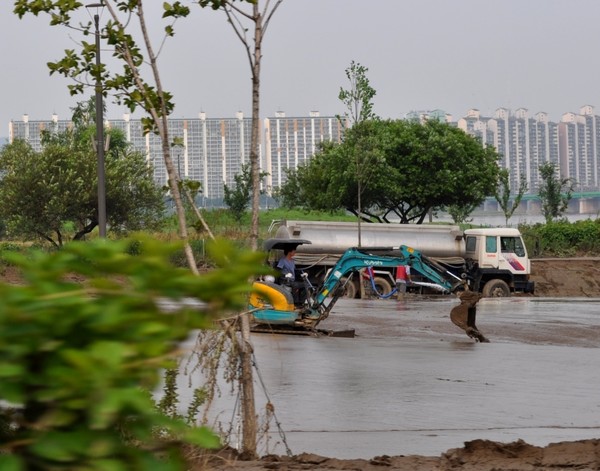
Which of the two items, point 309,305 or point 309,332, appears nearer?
point 309,332

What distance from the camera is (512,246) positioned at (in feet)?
125

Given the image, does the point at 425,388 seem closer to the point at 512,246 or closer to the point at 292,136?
the point at 512,246

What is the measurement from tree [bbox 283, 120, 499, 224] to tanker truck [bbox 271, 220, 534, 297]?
1162cm

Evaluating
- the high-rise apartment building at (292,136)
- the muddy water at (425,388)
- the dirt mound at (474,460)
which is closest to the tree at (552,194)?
the muddy water at (425,388)

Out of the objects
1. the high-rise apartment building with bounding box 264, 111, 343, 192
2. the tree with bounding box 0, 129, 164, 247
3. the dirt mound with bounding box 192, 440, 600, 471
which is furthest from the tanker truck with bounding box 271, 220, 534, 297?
the high-rise apartment building with bounding box 264, 111, 343, 192

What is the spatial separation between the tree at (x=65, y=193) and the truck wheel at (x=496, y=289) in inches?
512

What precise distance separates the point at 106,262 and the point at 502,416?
341 inches

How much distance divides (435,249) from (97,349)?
125 ft

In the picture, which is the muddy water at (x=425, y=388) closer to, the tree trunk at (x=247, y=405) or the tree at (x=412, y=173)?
the tree trunk at (x=247, y=405)

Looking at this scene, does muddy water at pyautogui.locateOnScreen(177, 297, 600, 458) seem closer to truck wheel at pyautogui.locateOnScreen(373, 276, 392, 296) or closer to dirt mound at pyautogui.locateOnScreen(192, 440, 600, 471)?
dirt mound at pyautogui.locateOnScreen(192, 440, 600, 471)

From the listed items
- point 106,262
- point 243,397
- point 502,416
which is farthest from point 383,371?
point 106,262

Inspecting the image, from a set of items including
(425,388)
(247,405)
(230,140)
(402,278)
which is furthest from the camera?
(230,140)

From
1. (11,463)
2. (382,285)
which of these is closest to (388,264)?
(382,285)

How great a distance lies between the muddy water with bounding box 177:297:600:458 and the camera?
922 centimetres
